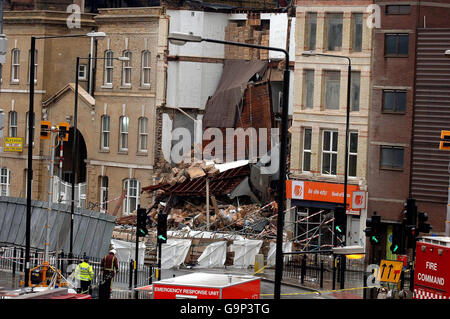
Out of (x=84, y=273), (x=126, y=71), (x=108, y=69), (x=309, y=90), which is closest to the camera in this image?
(x=84, y=273)

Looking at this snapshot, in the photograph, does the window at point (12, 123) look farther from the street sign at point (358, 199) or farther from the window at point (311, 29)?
the street sign at point (358, 199)

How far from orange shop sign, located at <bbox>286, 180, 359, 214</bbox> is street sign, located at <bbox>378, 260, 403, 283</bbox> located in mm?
17873

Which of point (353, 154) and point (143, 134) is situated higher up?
point (143, 134)

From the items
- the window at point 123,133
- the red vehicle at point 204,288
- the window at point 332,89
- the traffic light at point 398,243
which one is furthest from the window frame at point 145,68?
the red vehicle at point 204,288

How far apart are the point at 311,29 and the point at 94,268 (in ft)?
58.8

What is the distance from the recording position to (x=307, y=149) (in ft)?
169

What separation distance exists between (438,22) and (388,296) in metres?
20.6

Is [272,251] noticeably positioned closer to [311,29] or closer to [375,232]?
[311,29]

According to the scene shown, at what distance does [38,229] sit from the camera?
47.7 meters

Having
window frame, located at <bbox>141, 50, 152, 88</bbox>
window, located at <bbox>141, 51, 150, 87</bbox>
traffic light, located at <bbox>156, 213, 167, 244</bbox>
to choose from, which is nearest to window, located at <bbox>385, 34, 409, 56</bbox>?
window frame, located at <bbox>141, 50, 152, 88</bbox>

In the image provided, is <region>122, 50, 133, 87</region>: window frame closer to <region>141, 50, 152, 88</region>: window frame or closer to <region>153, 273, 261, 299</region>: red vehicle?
<region>141, 50, 152, 88</region>: window frame

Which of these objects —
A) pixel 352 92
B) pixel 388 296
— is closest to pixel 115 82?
pixel 352 92

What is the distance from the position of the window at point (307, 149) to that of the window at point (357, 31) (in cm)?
485

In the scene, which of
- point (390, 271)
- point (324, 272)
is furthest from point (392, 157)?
point (390, 271)
